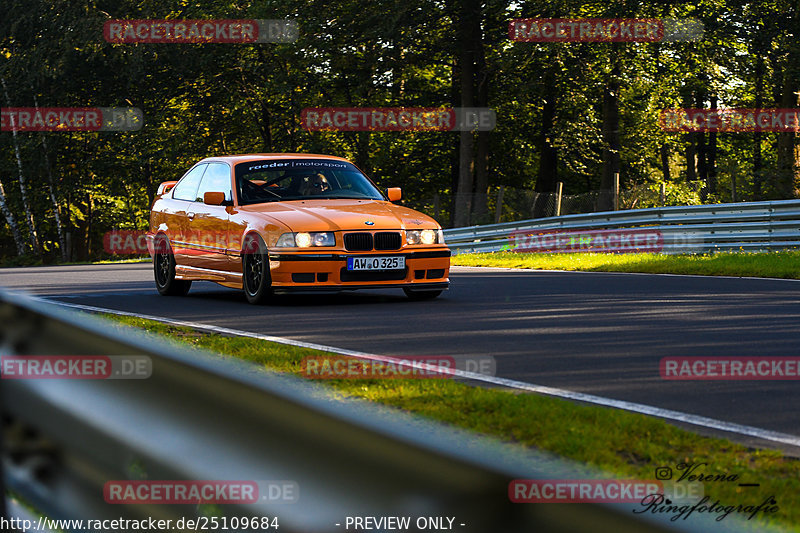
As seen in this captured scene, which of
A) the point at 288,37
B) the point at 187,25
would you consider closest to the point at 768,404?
the point at 288,37

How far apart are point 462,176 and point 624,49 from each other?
6.40m

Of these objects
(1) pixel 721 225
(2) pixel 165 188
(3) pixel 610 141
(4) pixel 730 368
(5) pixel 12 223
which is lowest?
(5) pixel 12 223

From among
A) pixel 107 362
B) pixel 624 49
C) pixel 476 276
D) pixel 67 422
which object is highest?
pixel 624 49

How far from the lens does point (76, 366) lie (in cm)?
188

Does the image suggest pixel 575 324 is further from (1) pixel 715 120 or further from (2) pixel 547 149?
(2) pixel 547 149

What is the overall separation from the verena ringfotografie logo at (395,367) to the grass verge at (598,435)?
0.55ft

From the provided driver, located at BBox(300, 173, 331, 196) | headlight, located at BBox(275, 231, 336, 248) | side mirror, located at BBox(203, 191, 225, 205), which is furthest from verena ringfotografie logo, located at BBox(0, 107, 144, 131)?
headlight, located at BBox(275, 231, 336, 248)

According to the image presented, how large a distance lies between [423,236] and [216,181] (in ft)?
9.36

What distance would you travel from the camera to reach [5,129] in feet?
159

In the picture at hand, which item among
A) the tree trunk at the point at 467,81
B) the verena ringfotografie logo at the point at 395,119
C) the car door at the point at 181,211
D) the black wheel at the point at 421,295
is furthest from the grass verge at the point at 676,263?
the verena ringfotografie logo at the point at 395,119

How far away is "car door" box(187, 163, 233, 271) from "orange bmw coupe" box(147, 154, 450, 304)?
14 millimetres

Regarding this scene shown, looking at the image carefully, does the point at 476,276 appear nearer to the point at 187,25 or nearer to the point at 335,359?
the point at 335,359

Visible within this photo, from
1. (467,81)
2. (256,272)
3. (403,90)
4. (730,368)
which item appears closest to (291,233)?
(256,272)

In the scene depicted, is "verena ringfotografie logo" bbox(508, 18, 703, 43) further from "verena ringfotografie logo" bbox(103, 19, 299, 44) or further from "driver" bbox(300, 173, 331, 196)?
"driver" bbox(300, 173, 331, 196)
